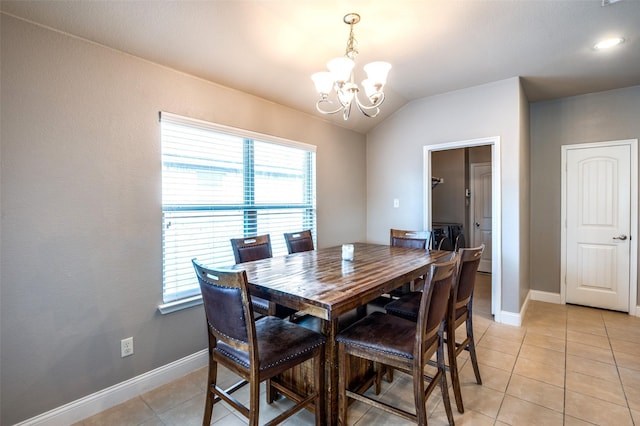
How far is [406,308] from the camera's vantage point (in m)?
2.19

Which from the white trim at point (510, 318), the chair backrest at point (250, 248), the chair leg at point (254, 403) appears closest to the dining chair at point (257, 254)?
the chair backrest at point (250, 248)

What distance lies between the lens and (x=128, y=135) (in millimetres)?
2121

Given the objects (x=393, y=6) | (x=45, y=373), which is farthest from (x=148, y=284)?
(x=393, y=6)

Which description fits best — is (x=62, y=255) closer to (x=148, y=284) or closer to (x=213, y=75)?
(x=148, y=284)

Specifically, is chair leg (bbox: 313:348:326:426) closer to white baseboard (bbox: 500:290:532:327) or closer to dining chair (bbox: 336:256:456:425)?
dining chair (bbox: 336:256:456:425)

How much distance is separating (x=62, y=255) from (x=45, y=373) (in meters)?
0.70

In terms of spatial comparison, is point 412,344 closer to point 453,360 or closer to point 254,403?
point 453,360

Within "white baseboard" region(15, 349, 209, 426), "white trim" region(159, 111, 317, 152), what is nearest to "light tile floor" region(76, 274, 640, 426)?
"white baseboard" region(15, 349, 209, 426)

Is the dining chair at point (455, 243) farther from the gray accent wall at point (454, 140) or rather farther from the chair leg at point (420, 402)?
the chair leg at point (420, 402)

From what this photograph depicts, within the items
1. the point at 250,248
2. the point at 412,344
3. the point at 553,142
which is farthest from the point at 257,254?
the point at 553,142

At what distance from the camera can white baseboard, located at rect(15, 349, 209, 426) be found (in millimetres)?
1814

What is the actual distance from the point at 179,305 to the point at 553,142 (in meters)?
4.81

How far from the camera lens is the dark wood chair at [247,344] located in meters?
1.37

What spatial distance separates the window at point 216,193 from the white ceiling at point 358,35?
0.50 meters
